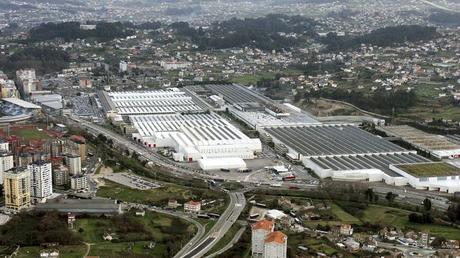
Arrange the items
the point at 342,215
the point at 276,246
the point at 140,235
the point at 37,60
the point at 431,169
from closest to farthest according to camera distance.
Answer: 1. the point at 276,246
2. the point at 140,235
3. the point at 342,215
4. the point at 431,169
5. the point at 37,60

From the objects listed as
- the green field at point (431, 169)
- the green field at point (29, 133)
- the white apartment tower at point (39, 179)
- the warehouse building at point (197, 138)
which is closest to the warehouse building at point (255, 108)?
the warehouse building at point (197, 138)

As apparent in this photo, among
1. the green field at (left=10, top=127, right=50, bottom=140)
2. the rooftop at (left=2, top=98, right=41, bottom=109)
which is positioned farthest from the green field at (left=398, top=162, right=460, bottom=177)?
A: the rooftop at (left=2, top=98, right=41, bottom=109)

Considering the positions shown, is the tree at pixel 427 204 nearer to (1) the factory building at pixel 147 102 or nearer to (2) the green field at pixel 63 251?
(2) the green field at pixel 63 251

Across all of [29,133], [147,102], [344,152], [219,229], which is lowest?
[147,102]

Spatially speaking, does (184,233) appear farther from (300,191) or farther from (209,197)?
(300,191)

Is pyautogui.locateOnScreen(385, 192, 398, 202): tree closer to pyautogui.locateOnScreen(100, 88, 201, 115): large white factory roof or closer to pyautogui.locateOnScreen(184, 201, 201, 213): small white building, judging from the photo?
pyautogui.locateOnScreen(184, 201, 201, 213): small white building

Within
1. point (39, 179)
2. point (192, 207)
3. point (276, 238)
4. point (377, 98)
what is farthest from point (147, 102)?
point (276, 238)

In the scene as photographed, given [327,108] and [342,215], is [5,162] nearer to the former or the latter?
[342,215]

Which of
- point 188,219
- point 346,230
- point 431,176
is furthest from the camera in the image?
point 431,176
